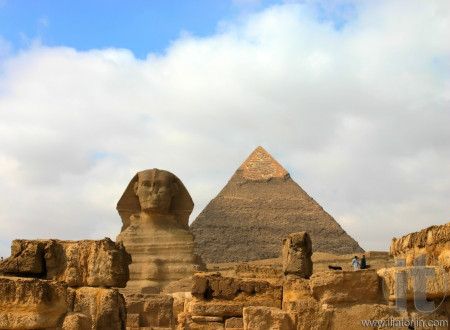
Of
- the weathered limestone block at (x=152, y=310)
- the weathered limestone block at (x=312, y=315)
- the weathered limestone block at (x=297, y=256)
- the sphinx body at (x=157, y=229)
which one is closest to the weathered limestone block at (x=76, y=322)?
the weathered limestone block at (x=312, y=315)

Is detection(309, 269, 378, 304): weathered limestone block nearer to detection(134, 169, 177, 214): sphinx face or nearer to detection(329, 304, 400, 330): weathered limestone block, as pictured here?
detection(329, 304, 400, 330): weathered limestone block

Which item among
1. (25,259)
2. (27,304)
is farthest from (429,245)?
(25,259)

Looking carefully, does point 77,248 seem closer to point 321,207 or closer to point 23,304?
point 23,304

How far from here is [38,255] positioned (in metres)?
6.14

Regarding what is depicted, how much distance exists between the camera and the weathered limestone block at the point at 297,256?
836cm

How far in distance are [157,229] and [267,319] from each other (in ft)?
45.9

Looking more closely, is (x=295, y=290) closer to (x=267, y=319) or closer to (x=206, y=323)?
(x=206, y=323)

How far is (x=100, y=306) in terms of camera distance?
19.1 ft

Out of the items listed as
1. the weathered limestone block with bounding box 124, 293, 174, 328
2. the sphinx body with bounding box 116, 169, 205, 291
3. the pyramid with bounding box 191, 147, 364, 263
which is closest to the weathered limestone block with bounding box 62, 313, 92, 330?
the weathered limestone block with bounding box 124, 293, 174, 328

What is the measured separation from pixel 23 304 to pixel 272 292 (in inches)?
112

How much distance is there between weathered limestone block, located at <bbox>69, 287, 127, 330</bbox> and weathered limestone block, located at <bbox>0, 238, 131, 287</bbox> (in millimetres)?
116

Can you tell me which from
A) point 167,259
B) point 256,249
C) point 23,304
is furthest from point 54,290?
point 256,249

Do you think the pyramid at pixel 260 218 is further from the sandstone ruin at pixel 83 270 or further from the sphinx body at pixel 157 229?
the sandstone ruin at pixel 83 270

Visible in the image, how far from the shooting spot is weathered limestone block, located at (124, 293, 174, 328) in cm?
877
